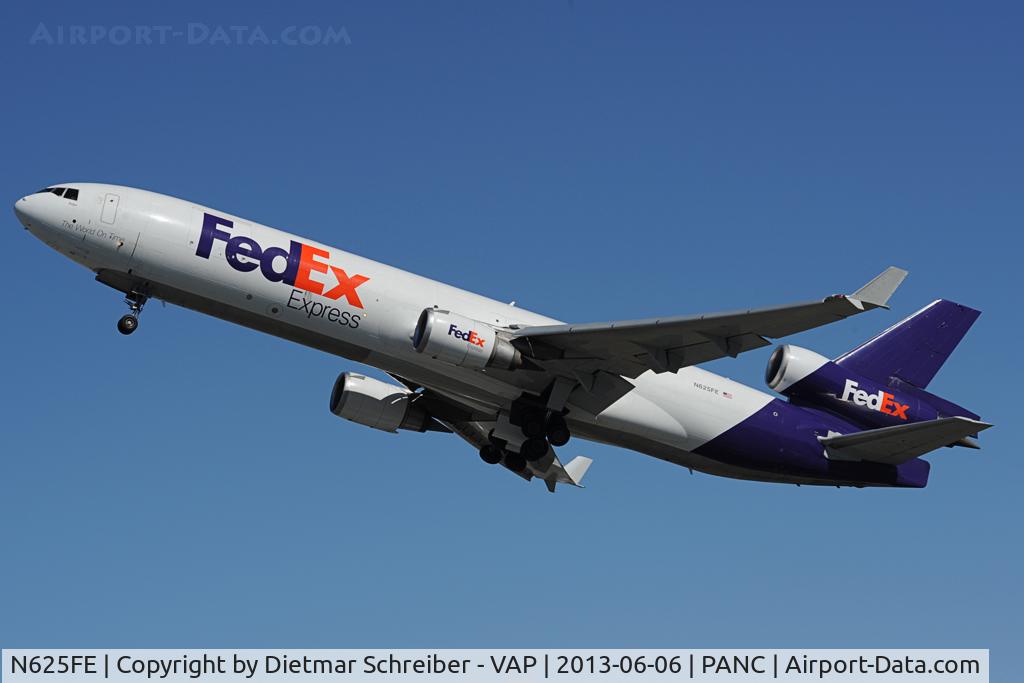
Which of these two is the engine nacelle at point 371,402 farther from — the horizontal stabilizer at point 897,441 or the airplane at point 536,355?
the horizontal stabilizer at point 897,441

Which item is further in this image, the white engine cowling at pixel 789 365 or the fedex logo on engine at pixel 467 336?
the white engine cowling at pixel 789 365

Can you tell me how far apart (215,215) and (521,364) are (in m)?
9.07

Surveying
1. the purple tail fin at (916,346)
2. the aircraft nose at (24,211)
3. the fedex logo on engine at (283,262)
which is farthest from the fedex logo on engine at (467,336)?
the purple tail fin at (916,346)

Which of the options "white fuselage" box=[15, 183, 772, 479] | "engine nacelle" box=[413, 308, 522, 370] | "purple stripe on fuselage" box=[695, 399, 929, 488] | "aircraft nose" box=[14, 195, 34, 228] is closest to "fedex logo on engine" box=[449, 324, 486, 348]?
"engine nacelle" box=[413, 308, 522, 370]

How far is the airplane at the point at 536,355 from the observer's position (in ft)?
110

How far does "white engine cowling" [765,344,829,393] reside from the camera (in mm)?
37219

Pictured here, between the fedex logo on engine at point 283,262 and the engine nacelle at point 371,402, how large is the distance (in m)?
6.49

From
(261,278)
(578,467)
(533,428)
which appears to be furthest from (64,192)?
(578,467)

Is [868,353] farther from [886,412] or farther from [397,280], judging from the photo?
[397,280]

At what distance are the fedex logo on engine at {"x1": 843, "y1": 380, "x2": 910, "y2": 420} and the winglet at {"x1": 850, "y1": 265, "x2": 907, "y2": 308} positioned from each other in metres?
10.1

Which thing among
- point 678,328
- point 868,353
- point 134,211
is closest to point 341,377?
point 134,211
